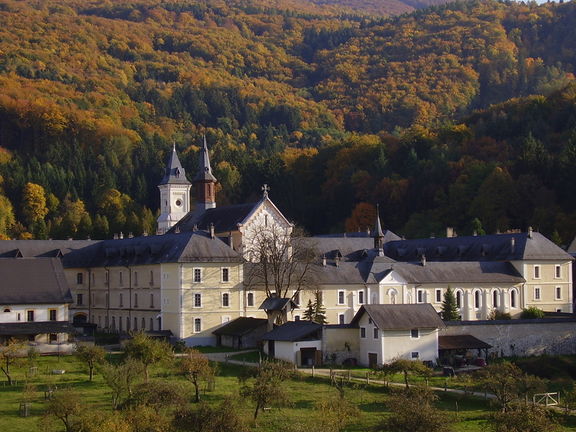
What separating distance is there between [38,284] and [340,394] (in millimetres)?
27337

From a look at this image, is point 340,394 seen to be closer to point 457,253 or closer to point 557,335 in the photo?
point 557,335

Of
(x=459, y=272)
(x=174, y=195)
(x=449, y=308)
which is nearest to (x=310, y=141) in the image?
(x=174, y=195)

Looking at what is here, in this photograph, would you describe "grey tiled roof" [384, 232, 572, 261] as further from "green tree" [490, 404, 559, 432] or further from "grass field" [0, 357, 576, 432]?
"green tree" [490, 404, 559, 432]

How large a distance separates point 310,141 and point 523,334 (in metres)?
113

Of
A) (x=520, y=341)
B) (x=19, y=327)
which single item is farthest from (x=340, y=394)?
(x=19, y=327)

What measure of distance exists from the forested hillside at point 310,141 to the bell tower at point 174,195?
1541 centimetres

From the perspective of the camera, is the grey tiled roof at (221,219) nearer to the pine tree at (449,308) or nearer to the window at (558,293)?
the pine tree at (449,308)

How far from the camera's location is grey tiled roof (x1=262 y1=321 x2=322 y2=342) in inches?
2237

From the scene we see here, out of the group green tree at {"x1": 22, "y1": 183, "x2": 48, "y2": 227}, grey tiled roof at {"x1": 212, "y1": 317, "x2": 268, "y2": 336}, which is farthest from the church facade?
green tree at {"x1": 22, "y1": 183, "x2": 48, "y2": 227}

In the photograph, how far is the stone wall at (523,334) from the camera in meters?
60.9

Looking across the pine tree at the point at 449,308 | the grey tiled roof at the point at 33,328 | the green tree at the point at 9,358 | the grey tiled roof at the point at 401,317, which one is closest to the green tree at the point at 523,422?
the grey tiled roof at the point at 401,317

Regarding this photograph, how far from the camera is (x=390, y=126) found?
595ft

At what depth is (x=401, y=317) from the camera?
5741 cm

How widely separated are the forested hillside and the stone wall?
31.7 metres
